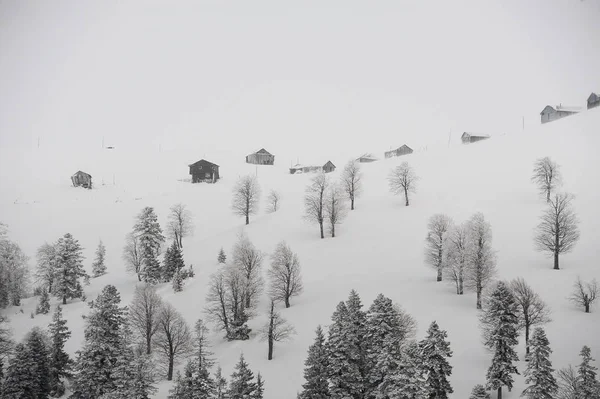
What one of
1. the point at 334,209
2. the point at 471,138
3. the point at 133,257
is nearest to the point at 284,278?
the point at 334,209

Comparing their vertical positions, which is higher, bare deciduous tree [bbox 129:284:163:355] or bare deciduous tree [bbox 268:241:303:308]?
bare deciduous tree [bbox 268:241:303:308]

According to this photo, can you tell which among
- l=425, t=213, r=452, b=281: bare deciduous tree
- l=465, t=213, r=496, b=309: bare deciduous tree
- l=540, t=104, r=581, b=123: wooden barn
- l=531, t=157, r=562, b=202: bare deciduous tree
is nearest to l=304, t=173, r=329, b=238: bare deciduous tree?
l=425, t=213, r=452, b=281: bare deciduous tree

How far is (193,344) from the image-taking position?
3794cm

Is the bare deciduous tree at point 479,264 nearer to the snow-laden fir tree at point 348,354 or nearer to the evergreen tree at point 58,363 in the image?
the snow-laden fir tree at point 348,354

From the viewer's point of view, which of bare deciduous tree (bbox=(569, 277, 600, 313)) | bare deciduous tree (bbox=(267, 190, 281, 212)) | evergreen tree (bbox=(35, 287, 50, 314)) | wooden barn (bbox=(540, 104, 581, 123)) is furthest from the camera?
wooden barn (bbox=(540, 104, 581, 123))

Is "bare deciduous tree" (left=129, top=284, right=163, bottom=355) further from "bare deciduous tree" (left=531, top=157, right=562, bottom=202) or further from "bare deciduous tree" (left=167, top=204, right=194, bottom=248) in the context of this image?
A: "bare deciduous tree" (left=531, top=157, right=562, bottom=202)

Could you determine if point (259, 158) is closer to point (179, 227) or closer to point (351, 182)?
point (351, 182)

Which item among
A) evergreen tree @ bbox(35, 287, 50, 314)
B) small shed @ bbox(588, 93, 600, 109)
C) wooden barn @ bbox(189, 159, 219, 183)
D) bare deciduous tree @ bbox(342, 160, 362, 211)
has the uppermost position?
small shed @ bbox(588, 93, 600, 109)

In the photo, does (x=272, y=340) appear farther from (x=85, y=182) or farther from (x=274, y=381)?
(x=85, y=182)

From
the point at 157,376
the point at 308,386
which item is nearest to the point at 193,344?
the point at 157,376

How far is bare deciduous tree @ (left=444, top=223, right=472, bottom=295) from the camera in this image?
40.9 meters

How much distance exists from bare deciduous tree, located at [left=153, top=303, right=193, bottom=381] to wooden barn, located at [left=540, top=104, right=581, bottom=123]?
124 meters

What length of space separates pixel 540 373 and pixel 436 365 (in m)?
6.90

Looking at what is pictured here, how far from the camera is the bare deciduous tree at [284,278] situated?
45125 millimetres
